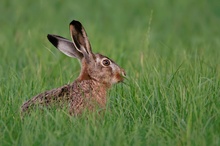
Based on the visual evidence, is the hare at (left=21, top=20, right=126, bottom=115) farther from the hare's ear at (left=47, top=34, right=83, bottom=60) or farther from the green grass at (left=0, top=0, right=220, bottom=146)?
the green grass at (left=0, top=0, right=220, bottom=146)

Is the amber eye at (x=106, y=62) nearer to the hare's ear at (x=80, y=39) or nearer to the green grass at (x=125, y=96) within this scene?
the hare's ear at (x=80, y=39)

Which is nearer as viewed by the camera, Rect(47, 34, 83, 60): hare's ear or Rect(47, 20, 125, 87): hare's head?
Rect(47, 20, 125, 87): hare's head

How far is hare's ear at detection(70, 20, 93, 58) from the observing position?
652 centimetres

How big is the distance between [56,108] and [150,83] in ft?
3.37

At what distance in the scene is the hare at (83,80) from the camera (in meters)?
5.85

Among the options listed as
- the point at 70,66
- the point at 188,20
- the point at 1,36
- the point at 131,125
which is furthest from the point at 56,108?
the point at 188,20

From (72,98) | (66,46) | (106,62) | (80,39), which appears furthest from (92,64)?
(72,98)

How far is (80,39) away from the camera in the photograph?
21.6 ft

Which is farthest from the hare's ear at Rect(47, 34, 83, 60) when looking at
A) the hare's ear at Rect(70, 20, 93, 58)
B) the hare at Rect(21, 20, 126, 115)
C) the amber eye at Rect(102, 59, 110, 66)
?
the amber eye at Rect(102, 59, 110, 66)

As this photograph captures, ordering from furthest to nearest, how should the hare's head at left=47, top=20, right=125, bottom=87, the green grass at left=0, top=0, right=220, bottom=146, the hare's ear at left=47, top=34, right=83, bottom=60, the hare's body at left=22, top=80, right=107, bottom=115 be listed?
the hare's ear at left=47, top=34, right=83, bottom=60 < the hare's head at left=47, top=20, right=125, bottom=87 < the hare's body at left=22, top=80, right=107, bottom=115 < the green grass at left=0, top=0, right=220, bottom=146

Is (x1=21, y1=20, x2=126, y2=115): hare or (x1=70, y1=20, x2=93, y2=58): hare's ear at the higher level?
(x1=70, y1=20, x2=93, y2=58): hare's ear

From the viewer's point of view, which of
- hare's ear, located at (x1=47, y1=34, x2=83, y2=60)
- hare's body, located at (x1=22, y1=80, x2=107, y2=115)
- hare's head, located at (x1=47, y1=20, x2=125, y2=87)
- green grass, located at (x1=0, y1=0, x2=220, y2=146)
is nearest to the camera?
green grass, located at (x1=0, y1=0, x2=220, y2=146)

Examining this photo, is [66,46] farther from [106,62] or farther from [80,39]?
[106,62]

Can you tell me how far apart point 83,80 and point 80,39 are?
439 mm
